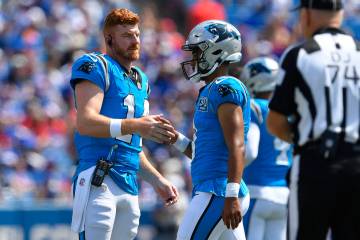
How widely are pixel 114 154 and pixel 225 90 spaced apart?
961mm

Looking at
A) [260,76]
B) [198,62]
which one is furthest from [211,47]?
[260,76]

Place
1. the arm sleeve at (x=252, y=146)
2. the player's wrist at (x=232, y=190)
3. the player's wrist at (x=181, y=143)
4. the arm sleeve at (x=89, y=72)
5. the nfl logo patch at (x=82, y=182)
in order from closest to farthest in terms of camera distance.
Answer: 1. the player's wrist at (x=232, y=190)
2. the arm sleeve at (x=89, y=72)
3. the nfl logo patch at (x=82, y=182)
4. the player's wrist at (x=181, y=143)
5. the arm sleeve at (x=252, y=146)

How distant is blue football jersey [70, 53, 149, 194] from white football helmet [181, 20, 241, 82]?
0.49 m

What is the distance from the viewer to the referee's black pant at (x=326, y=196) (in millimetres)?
5438

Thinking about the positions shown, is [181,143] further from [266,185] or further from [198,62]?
[266,185]

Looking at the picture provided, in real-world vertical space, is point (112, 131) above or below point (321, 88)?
below

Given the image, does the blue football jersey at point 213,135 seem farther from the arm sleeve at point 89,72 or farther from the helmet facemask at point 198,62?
the arm sleeve at point 89,72

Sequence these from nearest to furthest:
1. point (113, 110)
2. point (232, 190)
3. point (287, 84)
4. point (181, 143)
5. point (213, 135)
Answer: point (287, 84) → point (232, 190) → point (213, 135) → point (113, 110) → point (181, 143)

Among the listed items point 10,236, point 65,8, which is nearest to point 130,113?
point 10,236

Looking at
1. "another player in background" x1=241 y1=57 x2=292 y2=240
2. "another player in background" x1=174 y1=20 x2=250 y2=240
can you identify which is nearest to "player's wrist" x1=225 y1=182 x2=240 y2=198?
"another player in background" x1=174 y1=20 x2=250 y2=240

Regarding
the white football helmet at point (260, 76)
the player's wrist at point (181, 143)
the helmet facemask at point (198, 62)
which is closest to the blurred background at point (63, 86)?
the white football helmet at point (260, 76)

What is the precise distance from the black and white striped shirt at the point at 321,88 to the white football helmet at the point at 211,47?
1.44 meters

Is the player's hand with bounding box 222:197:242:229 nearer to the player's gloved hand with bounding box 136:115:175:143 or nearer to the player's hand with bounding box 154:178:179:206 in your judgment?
the player's gloved hand with bounding box 136:115:175:143

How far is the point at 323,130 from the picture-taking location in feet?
18.0
